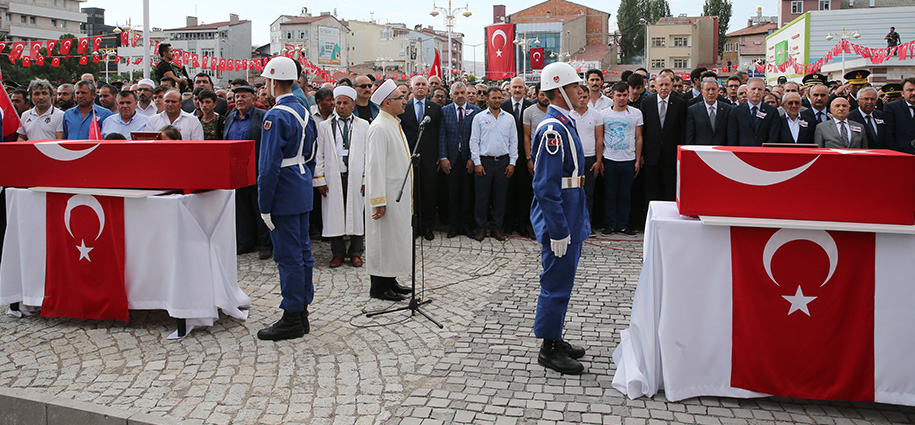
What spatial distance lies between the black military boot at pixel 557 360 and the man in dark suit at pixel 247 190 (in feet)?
14.6

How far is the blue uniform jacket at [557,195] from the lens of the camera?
14.9 ft

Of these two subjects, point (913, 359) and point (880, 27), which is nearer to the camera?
point (913, 359)

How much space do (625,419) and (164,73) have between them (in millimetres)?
10101

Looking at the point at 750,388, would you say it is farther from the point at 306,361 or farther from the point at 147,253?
the point at 147,253

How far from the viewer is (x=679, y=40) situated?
256 ft

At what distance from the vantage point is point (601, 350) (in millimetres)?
5281

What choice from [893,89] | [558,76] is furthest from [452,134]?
[893,89]

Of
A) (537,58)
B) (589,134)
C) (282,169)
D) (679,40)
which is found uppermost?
(679,40)

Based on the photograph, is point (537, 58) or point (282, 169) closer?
point (282, 169)

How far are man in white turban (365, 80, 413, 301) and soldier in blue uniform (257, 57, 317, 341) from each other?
0.89 m

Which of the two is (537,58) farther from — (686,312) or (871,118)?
(686,312)

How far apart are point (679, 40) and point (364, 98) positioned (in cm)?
7647

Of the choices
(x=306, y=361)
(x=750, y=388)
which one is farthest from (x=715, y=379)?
(x=306, y=361)

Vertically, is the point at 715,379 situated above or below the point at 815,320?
below
